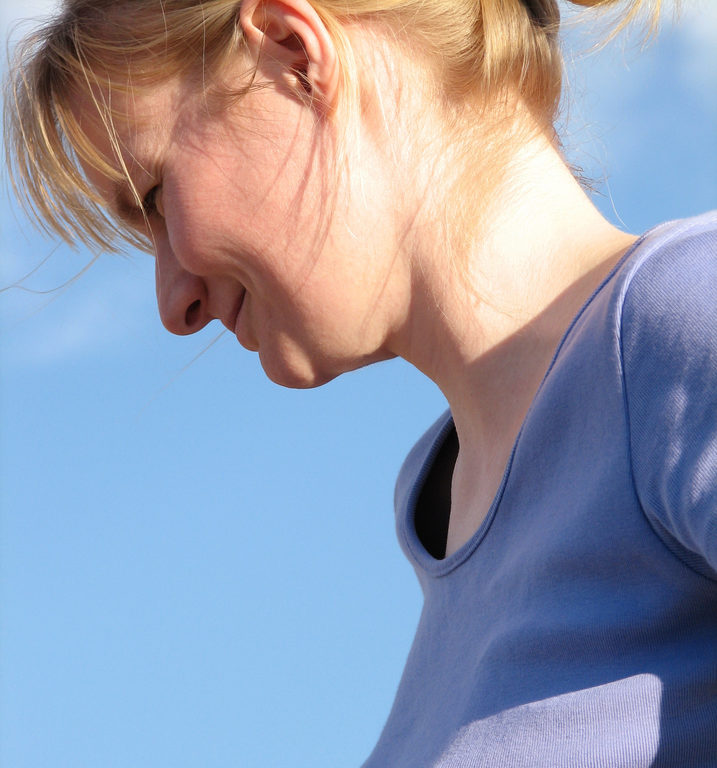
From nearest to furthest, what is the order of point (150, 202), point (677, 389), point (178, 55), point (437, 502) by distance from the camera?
1. point (677, 389)
2. point (178, 55)
3. point (150, 202)
4. point (437, 502)

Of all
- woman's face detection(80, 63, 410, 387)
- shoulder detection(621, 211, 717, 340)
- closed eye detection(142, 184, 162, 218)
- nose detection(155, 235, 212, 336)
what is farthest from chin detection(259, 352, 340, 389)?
shoulder detection(621, 211, 717, 340)

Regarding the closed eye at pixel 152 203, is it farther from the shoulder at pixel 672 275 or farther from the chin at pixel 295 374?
the shoulder at pixel 672 275

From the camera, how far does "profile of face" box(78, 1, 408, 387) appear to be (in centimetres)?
110

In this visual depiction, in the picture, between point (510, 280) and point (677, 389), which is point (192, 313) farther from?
point (677, 389)

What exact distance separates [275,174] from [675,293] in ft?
1.64

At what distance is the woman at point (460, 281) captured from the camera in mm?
809

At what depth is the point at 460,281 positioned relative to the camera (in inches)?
42.5

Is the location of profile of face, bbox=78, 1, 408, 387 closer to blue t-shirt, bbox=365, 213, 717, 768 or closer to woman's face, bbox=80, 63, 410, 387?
woman's face, bbox=80, 63, 410, 387

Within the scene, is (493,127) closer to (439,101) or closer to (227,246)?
(439,101)

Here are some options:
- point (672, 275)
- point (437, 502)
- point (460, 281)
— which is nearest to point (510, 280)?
point (460, 281)

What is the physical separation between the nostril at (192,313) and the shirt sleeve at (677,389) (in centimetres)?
65

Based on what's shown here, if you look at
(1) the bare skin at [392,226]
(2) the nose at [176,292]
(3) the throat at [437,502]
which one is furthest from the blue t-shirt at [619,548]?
(2) the nose at [176,292]

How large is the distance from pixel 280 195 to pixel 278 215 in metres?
0.02

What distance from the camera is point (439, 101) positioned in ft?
3.59
